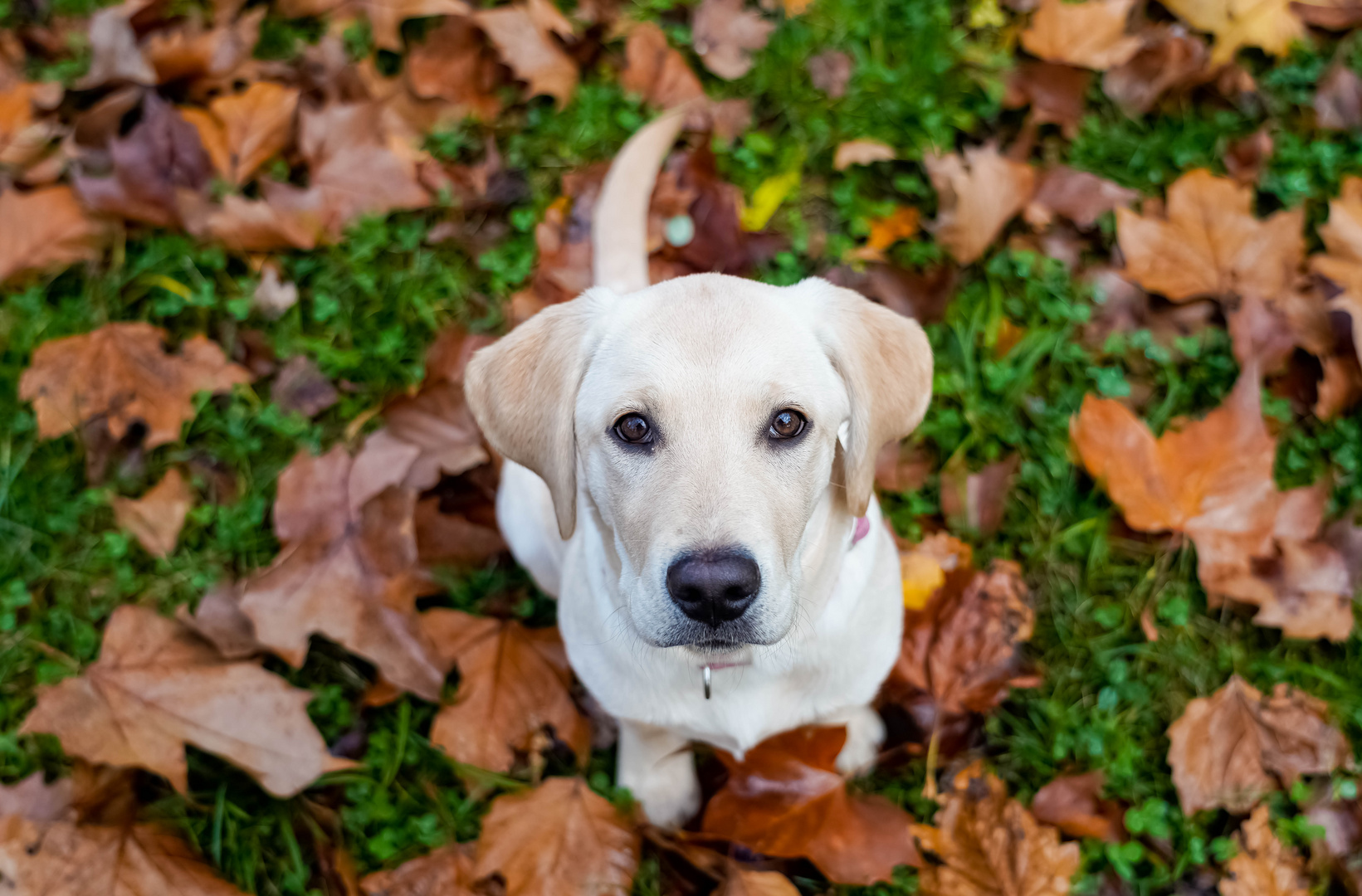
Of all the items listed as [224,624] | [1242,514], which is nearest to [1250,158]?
[1242,514]

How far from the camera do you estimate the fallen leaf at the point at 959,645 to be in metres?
2.88

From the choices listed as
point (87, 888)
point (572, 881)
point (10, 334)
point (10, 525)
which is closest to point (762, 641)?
point (572, 881)

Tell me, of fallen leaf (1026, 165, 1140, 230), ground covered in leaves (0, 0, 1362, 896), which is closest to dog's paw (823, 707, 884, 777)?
ground covered in leaves (0, 0, 1362, 896)

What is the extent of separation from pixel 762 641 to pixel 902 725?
3.65 ft

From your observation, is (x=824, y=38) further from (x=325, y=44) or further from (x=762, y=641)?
(x=762, y=641)

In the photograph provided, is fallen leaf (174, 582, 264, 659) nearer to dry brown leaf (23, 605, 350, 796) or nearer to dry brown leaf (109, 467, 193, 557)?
dry brown leaf (23, 605, 350, 796)

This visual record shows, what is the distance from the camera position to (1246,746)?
280 centimetres

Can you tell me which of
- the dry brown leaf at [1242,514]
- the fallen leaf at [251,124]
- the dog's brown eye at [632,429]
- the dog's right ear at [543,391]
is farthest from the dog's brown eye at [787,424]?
the fallen leaf at [251,124]

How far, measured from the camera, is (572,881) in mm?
2633

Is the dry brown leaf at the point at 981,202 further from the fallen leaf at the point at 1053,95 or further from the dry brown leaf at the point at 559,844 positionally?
the dry brown leaf at the point at 559,844

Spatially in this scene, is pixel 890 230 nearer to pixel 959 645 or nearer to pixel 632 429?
pixel 959 645

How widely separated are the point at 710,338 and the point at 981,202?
76.1 inches

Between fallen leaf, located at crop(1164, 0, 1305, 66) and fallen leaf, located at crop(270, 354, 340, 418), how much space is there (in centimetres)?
363

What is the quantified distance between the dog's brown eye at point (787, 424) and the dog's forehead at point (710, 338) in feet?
0.22
